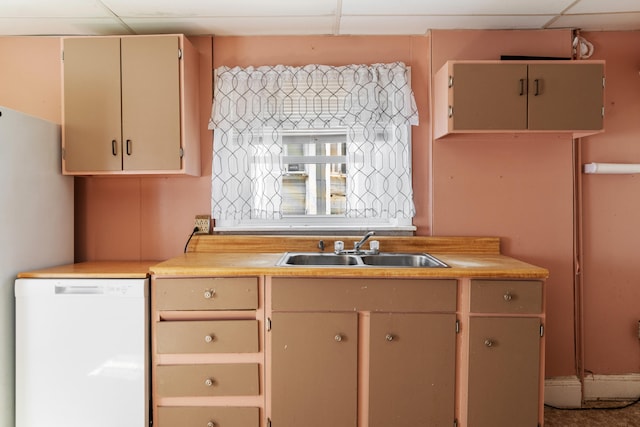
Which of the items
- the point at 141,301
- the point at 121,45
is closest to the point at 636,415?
the point at 141,301

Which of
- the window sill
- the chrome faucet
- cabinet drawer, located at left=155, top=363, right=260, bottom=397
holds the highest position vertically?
the window sill

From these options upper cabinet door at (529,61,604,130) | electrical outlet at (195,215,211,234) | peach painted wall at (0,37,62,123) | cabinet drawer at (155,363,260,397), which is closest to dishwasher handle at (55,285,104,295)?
cabinet drawer at (155,363,260,397)

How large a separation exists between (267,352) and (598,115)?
7.00 ft

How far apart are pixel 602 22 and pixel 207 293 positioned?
9.05 feet

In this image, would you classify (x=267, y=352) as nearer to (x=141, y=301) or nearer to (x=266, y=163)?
(x=141, y=301)

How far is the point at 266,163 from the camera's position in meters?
2.66

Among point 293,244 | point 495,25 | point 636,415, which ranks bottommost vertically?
point 636,415

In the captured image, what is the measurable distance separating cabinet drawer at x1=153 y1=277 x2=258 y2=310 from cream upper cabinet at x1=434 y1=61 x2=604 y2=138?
55.0 inches

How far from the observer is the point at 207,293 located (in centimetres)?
205

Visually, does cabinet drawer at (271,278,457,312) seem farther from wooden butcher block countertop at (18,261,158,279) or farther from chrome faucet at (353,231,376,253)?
wooden butcher block countertop at (18,261,158,279)

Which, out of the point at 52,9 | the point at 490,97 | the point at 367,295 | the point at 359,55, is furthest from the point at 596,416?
the point at 52,9

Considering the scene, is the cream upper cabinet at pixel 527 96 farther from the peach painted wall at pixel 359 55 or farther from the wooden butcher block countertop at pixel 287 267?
the wooden butcher block countertop at pixel 287 267

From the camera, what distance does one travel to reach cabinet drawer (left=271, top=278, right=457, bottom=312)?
6.56 feet

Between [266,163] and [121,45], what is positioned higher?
[121,45]
